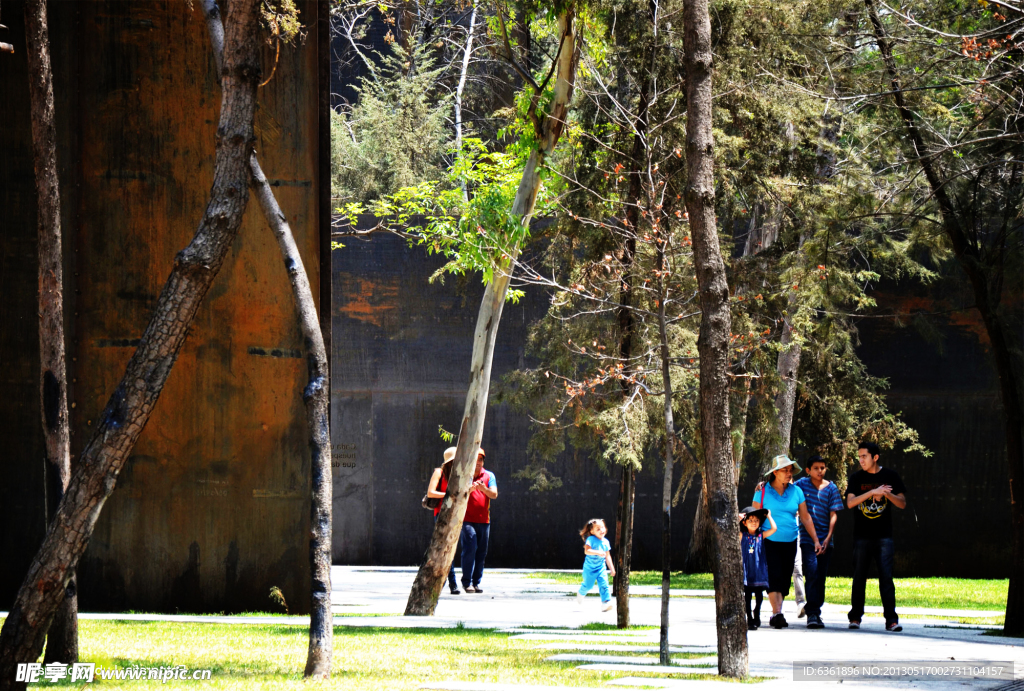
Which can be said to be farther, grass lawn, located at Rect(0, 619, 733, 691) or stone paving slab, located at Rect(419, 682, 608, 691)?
grass lawn, located at Rect(0, 619, 733, 691)

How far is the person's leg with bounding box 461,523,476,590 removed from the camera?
14180mm

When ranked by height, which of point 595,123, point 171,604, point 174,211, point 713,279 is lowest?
point 171,604

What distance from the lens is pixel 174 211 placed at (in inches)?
441

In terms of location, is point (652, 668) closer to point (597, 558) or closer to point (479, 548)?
point (597, 558)

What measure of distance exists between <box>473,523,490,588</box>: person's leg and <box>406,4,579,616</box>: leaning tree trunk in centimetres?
199

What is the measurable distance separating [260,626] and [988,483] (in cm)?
1344

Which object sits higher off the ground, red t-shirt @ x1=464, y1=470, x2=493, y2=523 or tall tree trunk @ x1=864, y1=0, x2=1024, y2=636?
tall tree trunk @ x1=864, y1=0, x2=1024, y2=636

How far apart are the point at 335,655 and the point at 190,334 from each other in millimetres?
4319

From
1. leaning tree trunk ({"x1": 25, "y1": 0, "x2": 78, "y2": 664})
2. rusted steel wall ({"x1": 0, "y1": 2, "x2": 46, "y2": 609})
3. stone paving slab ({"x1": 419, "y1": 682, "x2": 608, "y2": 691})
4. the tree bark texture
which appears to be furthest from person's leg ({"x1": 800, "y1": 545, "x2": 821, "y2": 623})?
rusted steel wall ({"x1": 0, "y1": 2, "x2": 46, "y2": 609})

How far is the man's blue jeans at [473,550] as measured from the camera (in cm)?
1425

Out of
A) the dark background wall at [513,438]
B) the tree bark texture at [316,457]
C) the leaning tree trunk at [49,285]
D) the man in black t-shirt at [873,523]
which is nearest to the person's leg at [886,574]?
the man in black t-shirt at [873,523]

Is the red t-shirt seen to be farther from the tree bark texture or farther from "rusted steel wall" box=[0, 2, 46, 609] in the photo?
the tree bark texture

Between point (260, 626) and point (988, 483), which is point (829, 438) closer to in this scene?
point (988, 483)

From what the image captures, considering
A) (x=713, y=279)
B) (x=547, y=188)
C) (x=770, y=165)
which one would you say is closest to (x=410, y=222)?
(x=547, y=188)
